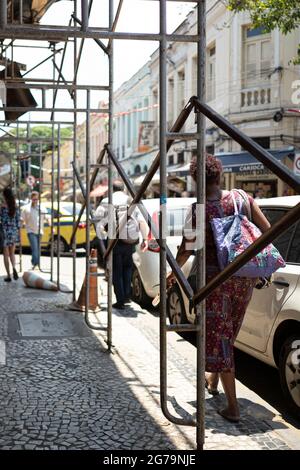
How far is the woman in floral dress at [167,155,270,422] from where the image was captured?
412 cm

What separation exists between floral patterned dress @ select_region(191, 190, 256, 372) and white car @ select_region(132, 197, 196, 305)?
12.4 ft

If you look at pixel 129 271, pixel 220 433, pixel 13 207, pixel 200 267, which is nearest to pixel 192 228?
pixel 200 267

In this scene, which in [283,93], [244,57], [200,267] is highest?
[244,57]

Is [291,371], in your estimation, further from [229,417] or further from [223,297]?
[223,297]

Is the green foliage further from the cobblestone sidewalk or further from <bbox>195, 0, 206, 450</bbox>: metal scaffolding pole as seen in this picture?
<bbox>195, 0, 206, 450</bbox>: metal scaffolding pole

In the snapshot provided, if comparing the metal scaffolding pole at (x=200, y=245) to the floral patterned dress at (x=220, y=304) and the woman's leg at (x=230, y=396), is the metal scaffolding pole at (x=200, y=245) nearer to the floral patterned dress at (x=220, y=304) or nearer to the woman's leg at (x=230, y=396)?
the floral patterned dress at (x=220, y=304)

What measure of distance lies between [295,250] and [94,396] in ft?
6.41

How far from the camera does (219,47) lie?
23031 millimetres

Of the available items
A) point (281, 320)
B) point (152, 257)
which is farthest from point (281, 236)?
point (152, 257)

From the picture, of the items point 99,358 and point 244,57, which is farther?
point 244,57

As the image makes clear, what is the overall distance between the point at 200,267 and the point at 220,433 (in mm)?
1104

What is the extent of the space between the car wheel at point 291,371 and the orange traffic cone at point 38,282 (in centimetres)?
562

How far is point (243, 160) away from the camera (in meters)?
19.9
